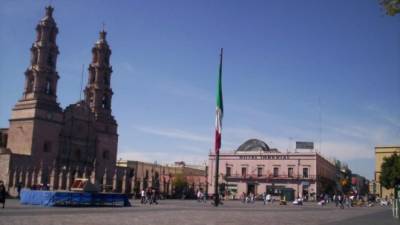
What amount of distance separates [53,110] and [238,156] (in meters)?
35.0

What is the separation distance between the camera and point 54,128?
2702 inches

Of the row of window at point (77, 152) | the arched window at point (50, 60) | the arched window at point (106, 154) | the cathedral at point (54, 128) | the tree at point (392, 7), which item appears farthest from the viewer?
the arched window at point (106, 154)

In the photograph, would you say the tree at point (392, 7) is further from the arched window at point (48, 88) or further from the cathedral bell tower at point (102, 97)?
the cathedral bell tower at point (102, 97)

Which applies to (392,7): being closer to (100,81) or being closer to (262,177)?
(100,81)

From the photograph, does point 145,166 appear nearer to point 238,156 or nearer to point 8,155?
point 238,156

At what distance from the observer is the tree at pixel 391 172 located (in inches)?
2859

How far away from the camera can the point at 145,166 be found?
10362 centimetres

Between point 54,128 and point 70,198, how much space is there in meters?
39.5

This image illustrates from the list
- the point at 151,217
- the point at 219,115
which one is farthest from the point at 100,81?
the point at 151,217

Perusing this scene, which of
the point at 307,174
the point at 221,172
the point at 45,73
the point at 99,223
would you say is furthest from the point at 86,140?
the point at 99,223

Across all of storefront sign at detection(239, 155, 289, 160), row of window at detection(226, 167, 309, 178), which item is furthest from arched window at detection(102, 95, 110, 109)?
storefront sign at detection(239, 155, 289, 160)

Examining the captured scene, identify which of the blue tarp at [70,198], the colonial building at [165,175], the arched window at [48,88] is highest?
the arched window at [48,88]

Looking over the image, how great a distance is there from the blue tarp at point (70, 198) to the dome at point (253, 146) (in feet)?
197

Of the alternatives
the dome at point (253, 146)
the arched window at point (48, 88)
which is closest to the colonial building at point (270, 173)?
the dome at point (253, 146)
